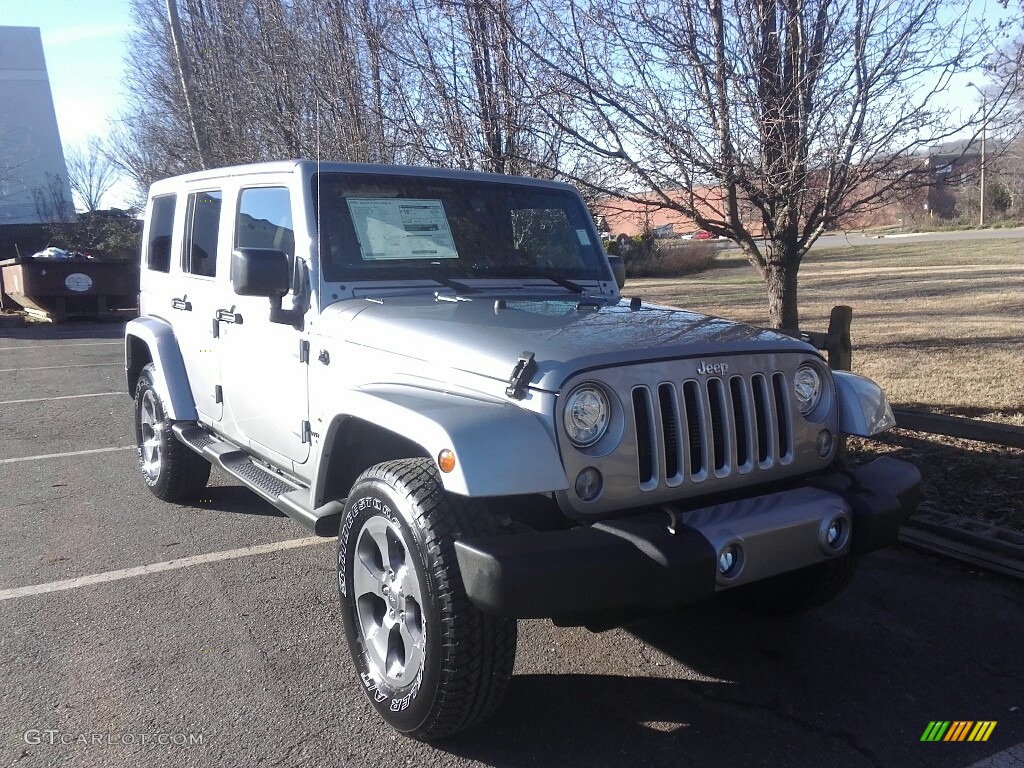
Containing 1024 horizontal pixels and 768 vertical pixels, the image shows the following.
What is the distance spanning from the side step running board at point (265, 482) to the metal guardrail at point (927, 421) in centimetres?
285

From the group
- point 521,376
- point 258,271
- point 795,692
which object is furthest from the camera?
point 258,271

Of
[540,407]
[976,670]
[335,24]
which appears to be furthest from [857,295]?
[540,407]

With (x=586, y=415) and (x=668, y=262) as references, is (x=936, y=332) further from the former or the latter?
(x=668, y=262)

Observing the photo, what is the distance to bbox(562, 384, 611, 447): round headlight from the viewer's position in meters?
2.91

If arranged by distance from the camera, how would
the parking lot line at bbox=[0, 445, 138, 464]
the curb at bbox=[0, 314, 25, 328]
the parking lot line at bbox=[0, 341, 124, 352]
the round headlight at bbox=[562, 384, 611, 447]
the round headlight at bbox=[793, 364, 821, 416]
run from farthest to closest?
the curb at bbox=[0, 314, 25, 328] → the parking lot line at bbox=[0, 341, 124, 352] → the parking lot line at bbox=[0, 445, 138, 464] → the round headlight at bbox=[793, 364, 821, 416] → the round headlight at bbox=[562, 384, 611, 447]

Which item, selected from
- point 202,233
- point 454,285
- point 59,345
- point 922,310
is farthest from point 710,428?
point 59,345

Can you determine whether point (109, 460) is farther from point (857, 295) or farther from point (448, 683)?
point (857, 295)

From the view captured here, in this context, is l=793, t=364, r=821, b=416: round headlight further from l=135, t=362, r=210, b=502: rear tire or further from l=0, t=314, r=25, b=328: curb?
l=0, t=314, r=25, b=328: curb

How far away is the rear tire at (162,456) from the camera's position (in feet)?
18.7

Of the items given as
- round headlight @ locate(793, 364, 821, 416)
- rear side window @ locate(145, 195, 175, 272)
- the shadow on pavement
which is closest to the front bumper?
round headlight @ locate(793, 364, 821, 416)

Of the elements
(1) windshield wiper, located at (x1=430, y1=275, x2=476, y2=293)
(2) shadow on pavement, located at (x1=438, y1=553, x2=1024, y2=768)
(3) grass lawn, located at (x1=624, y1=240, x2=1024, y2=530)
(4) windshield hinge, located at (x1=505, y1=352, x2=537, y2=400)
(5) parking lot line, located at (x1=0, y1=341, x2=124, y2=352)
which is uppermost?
(1) windshield wiper, located at (x1=430, y1=275, x2=476, y2=293)

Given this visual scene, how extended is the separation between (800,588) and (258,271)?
263 cm

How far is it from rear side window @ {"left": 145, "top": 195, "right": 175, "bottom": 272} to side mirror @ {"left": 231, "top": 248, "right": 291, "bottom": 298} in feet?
6.80

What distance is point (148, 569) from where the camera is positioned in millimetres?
4762
